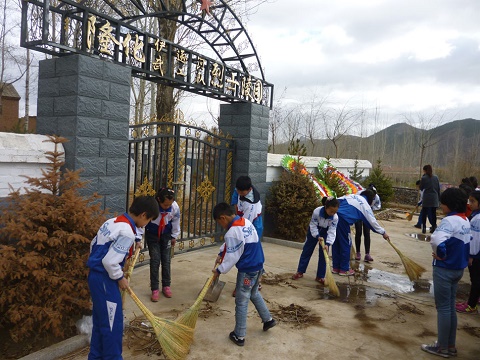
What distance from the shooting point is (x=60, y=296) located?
332 cm

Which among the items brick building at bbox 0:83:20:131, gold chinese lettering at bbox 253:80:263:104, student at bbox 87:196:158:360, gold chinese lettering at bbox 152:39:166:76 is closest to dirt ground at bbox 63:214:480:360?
student at bbox 87:196:158:360

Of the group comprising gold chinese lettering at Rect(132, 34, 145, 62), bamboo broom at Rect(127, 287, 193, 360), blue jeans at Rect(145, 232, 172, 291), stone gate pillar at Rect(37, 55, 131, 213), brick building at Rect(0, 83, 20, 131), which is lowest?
bamboo broom at Rect(127, 287, 193, 360)

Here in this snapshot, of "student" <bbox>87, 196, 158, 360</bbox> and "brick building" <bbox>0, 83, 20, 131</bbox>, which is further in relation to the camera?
"brick building" <bbox>0, 83, 20, 131</bbox>

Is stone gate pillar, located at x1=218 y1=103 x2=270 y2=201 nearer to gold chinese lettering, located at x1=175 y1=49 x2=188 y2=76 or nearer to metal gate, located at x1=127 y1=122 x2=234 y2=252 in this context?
metal gate, located at x1=127 y1=122 x2=234 y2=252

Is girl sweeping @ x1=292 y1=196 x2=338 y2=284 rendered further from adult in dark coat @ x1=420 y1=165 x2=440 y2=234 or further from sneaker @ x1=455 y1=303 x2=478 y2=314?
adult in dark coat @ x1=420 y1=165 x2=440 y2=234

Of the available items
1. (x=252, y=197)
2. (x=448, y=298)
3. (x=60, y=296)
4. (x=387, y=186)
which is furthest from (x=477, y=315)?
(x=387, y=186)

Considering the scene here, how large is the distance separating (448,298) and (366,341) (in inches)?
36.1

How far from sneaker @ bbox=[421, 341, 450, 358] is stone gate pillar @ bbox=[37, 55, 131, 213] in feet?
12.9

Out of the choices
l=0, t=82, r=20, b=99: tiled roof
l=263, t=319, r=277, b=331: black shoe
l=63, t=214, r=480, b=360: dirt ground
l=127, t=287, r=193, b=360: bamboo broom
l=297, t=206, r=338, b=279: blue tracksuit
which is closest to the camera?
l=127, t=287, r=193, b=360: bamboo broom

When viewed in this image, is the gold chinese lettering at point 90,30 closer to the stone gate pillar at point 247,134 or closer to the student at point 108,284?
the student at point 108,284

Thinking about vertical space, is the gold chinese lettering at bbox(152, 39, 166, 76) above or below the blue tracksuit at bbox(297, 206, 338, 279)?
above

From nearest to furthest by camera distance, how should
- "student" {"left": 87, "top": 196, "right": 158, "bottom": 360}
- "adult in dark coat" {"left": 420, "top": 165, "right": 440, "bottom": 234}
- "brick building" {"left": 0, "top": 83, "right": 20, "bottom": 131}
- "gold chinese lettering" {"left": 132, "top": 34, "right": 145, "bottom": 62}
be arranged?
1. "student" {"left": 87, "top": 196, "right": 158, "bottom": 360}
2. "gold chinese lettering" {"left": 132, "top": 34, "right": 145, "bottom": 62}
3. "adult in dark coat" {"left": 420, "top": 165, "right": 440, "bottom": 234}
4. "brick building" {"left": 0, "top": 83, "right": 20, "bottom": 131}

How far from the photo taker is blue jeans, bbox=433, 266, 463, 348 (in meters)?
3.59

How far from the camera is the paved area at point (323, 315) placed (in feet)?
12.0
